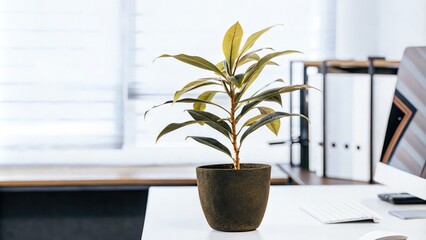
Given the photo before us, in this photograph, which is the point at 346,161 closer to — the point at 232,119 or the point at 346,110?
the point at 346,110

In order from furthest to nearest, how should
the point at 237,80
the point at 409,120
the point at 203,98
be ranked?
the point at 409,120, the point at 203,98, the point at 237,80

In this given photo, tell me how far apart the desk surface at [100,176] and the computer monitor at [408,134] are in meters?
0.79

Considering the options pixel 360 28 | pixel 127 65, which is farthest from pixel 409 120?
pixel 127 65

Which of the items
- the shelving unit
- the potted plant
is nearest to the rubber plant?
the potted plant

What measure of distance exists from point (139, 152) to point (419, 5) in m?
1.35

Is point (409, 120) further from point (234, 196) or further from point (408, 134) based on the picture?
point (234, 196)

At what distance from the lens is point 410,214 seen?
1593mm

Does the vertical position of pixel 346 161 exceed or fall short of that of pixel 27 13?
it falls short

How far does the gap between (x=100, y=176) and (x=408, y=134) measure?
1.36m

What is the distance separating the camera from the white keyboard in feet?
4.96

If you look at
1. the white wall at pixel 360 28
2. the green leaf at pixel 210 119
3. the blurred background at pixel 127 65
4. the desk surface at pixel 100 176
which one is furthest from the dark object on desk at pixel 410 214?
the white wall at pixel 360 28

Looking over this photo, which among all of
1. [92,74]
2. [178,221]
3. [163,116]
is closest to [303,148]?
[163,116]

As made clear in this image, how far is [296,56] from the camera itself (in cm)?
313

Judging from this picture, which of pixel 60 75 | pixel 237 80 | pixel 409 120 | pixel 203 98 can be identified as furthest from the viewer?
pixel 60 75
